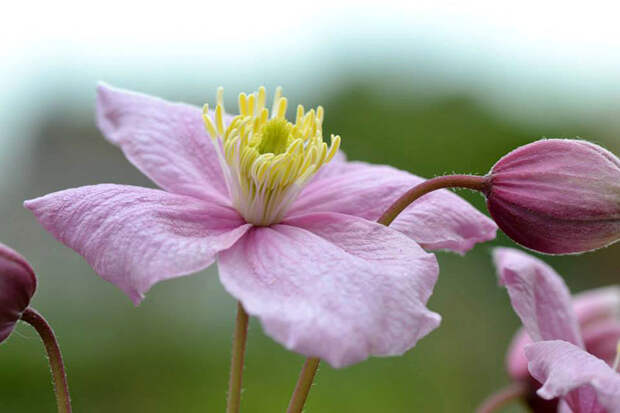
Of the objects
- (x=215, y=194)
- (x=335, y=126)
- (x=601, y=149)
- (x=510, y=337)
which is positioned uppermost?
(x=601, y=149)

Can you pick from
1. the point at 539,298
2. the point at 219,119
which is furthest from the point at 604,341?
the point at 219,119

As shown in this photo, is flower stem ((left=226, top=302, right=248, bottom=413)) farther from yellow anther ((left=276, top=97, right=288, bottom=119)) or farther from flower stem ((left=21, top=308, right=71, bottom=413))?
yellow anther ((left=276, top=97, right=288, bottom=119))

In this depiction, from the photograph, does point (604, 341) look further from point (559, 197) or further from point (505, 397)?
point (559, 197)

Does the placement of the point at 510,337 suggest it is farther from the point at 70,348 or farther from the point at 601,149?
the point at 601,149

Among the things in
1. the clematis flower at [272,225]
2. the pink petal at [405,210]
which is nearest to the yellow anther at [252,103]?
the clematis flower at [272,225]

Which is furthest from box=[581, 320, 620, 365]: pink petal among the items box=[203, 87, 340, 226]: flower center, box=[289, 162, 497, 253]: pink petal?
box=[203, 87, 340, 226]: flower center

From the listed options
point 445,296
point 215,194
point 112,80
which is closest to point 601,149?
point 215,194

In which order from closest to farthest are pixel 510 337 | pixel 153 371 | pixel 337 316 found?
pixel 337 316
pixel 153 371
pixel 510 337
